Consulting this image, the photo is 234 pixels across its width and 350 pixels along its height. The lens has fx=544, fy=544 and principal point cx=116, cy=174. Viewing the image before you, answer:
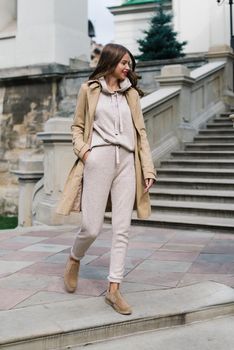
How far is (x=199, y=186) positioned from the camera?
8781 mm

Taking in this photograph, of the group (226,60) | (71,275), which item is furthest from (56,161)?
(226,60)

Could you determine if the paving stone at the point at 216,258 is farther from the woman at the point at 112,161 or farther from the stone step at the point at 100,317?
the woman at the point at 112,161

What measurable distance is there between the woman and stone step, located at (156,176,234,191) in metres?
4.96

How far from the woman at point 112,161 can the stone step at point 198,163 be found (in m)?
5.78

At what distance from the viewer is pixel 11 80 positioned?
14438 millimetres

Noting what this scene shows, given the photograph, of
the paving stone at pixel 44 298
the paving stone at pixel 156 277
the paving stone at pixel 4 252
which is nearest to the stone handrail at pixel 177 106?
the paving stone at pixel 4 252

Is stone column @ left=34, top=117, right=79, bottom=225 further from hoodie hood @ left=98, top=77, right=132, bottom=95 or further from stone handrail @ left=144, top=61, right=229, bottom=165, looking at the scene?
hoodie hood @ left=98, top=77, right=132, bottom=95

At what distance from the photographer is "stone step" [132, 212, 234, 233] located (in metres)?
7.11

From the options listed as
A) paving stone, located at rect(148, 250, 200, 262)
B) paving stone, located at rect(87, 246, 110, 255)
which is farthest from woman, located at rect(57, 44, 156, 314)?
paving stone, located at rect(87, 246, 110, 255)

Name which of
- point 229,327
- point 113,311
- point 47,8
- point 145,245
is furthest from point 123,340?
point 47,8

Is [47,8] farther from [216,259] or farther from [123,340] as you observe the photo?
[123,340]

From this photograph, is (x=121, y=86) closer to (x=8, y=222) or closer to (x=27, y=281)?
(x=27, y=281)

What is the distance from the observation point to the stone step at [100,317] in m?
3.31

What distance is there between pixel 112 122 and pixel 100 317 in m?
1.32
